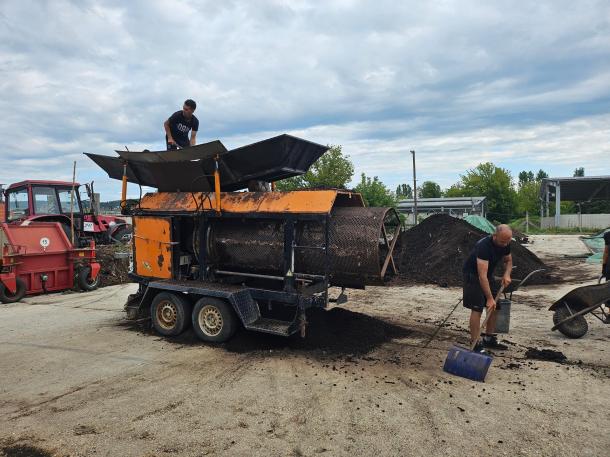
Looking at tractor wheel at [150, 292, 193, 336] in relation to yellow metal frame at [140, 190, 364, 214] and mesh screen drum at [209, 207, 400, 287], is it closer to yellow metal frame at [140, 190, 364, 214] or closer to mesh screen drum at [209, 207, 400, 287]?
mesh screen drum at [209, 207, 400, 287]

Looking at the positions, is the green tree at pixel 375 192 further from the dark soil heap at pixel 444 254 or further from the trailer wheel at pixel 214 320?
the trailer wheel at pixel 214 320

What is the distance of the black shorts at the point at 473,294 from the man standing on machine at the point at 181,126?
5002mm

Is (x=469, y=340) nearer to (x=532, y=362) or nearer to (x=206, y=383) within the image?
(x=532, y=362)

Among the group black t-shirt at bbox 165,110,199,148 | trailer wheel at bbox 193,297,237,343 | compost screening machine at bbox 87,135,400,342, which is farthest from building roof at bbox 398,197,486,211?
trailer wheel at bbox 193,297,237,343

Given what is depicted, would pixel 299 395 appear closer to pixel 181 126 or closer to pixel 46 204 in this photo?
pixel 181 126

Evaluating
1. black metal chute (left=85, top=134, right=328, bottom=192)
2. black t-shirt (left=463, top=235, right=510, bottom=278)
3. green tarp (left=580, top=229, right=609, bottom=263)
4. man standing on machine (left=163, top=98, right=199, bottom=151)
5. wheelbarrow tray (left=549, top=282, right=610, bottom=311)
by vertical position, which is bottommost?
green tarp (left=580, top=229, right=609, bottom=263)

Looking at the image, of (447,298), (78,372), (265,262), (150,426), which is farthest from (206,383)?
(447,298)

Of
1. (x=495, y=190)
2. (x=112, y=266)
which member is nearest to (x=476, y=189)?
(x=495, y=190)

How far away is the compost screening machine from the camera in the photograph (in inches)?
229

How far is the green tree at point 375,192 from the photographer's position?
4083 cm

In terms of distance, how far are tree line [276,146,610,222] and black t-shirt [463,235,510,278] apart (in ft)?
92.3

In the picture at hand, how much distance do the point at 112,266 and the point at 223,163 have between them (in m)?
7.78

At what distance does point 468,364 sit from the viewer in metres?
4.79

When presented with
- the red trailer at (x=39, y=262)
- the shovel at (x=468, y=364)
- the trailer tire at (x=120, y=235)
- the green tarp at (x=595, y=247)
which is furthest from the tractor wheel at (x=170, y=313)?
the green tarp at (x=595, y=247)
